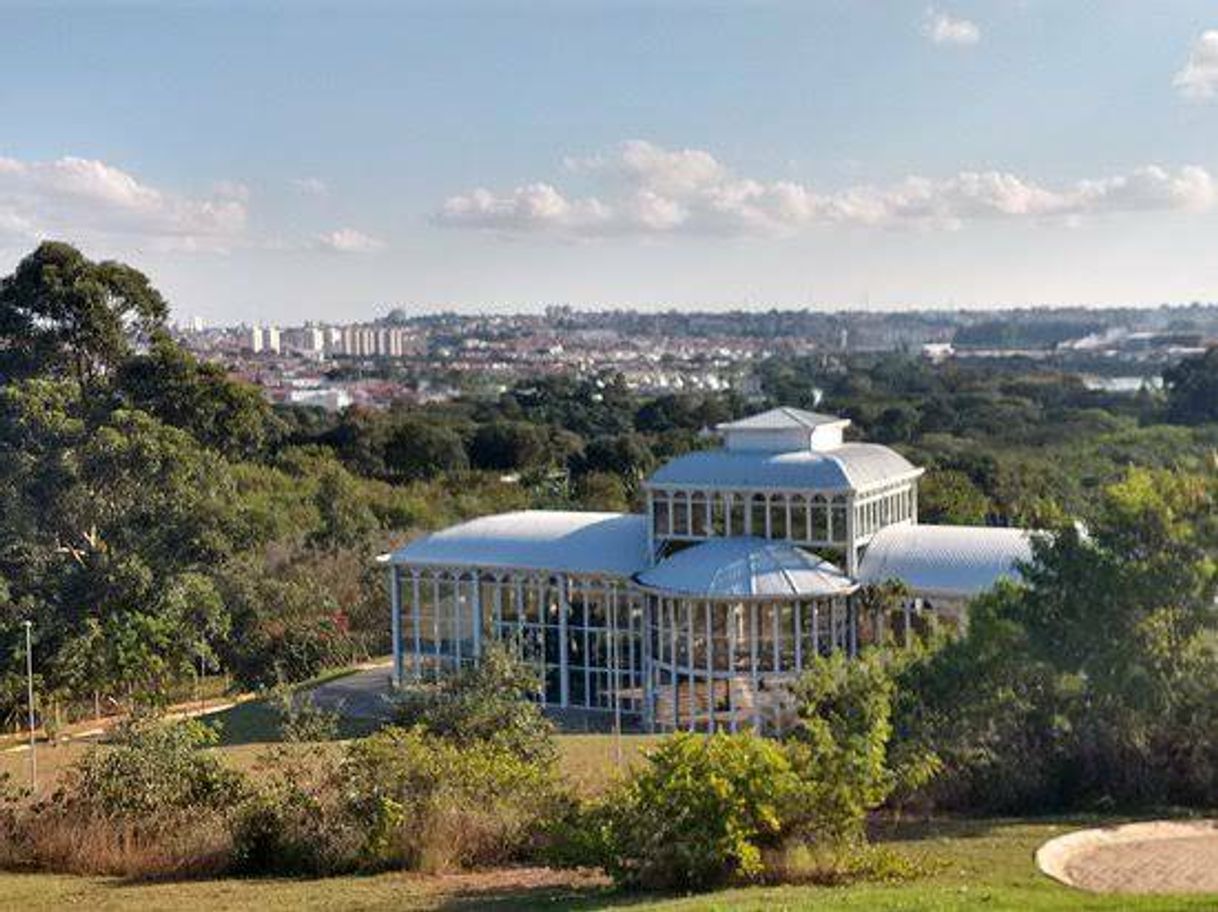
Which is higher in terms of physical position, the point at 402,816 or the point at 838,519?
the point at 838,519

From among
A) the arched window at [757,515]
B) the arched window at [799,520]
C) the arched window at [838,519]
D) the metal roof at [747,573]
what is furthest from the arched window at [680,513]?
the arched window at [838,519]

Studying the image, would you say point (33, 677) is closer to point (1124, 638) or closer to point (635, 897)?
point (635, 897)

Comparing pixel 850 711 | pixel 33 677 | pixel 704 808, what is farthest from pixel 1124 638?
pixel 33 677

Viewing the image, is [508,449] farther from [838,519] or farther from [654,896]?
[654,896]

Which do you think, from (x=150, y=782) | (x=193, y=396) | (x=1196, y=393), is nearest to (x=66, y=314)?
(x=193, y=396)

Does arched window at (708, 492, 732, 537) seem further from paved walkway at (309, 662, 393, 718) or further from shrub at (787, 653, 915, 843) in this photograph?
shrub at (787, 653, 915, 843)

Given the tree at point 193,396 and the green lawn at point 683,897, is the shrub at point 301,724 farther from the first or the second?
Answer: the tree at point 193,396
